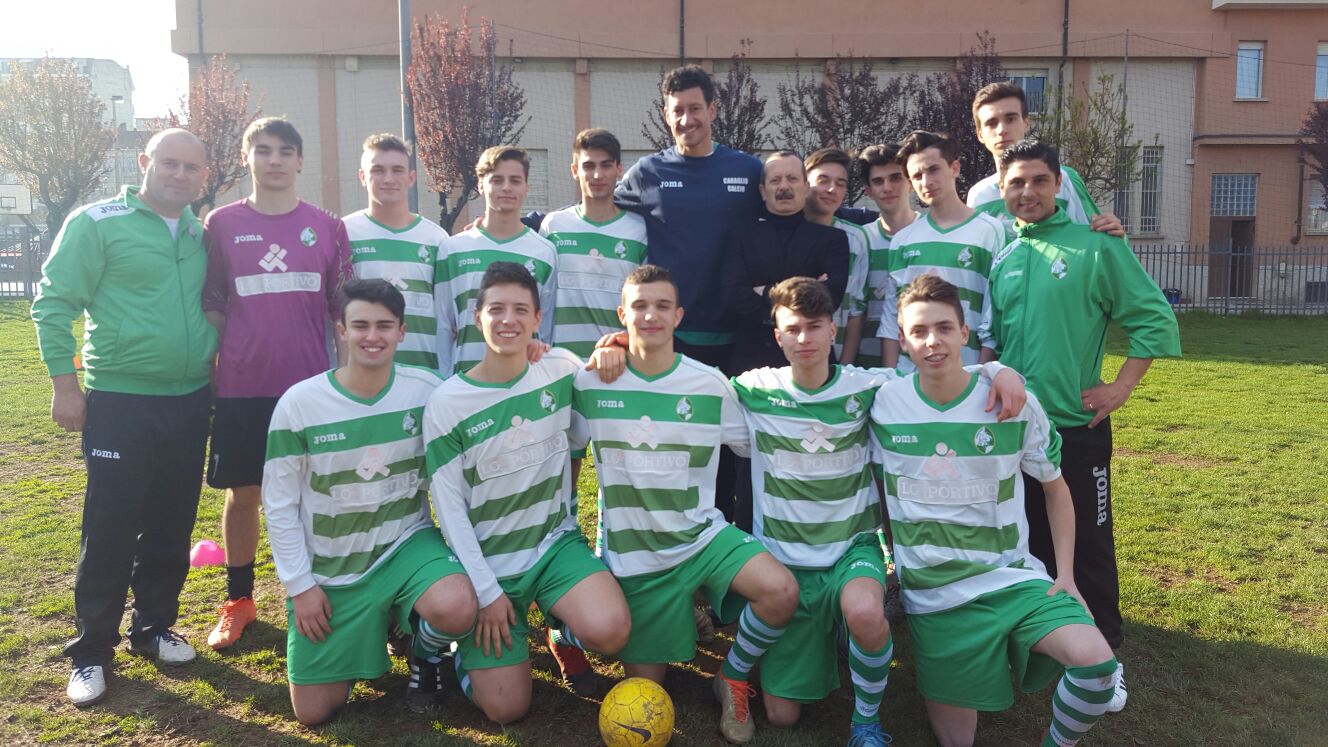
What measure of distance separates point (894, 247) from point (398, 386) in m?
2.42

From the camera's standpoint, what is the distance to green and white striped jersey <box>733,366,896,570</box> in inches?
142

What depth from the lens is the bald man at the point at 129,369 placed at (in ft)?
12.7

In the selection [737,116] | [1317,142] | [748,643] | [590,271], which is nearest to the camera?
[748,643]

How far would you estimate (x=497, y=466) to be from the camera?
12.2 feet

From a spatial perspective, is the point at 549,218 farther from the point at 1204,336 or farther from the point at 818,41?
the point at 818,41

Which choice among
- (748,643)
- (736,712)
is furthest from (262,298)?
(736,712)

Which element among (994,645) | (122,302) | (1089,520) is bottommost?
(994,645)

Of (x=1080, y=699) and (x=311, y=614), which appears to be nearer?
(x=1080, y=699)

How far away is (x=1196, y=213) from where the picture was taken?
24.4 metres

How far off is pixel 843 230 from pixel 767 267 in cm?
46

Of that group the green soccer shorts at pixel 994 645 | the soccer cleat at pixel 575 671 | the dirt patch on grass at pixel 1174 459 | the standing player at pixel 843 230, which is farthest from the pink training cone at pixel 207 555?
the dirt patch on grass at pixel 1174 459

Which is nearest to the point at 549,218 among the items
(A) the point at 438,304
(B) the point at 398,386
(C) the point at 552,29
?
(A) the point at 438,304

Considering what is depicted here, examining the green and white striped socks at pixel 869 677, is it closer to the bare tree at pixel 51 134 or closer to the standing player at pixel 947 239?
the standing player at pixel 947 239

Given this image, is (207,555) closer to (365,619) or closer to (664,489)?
(365,619)
